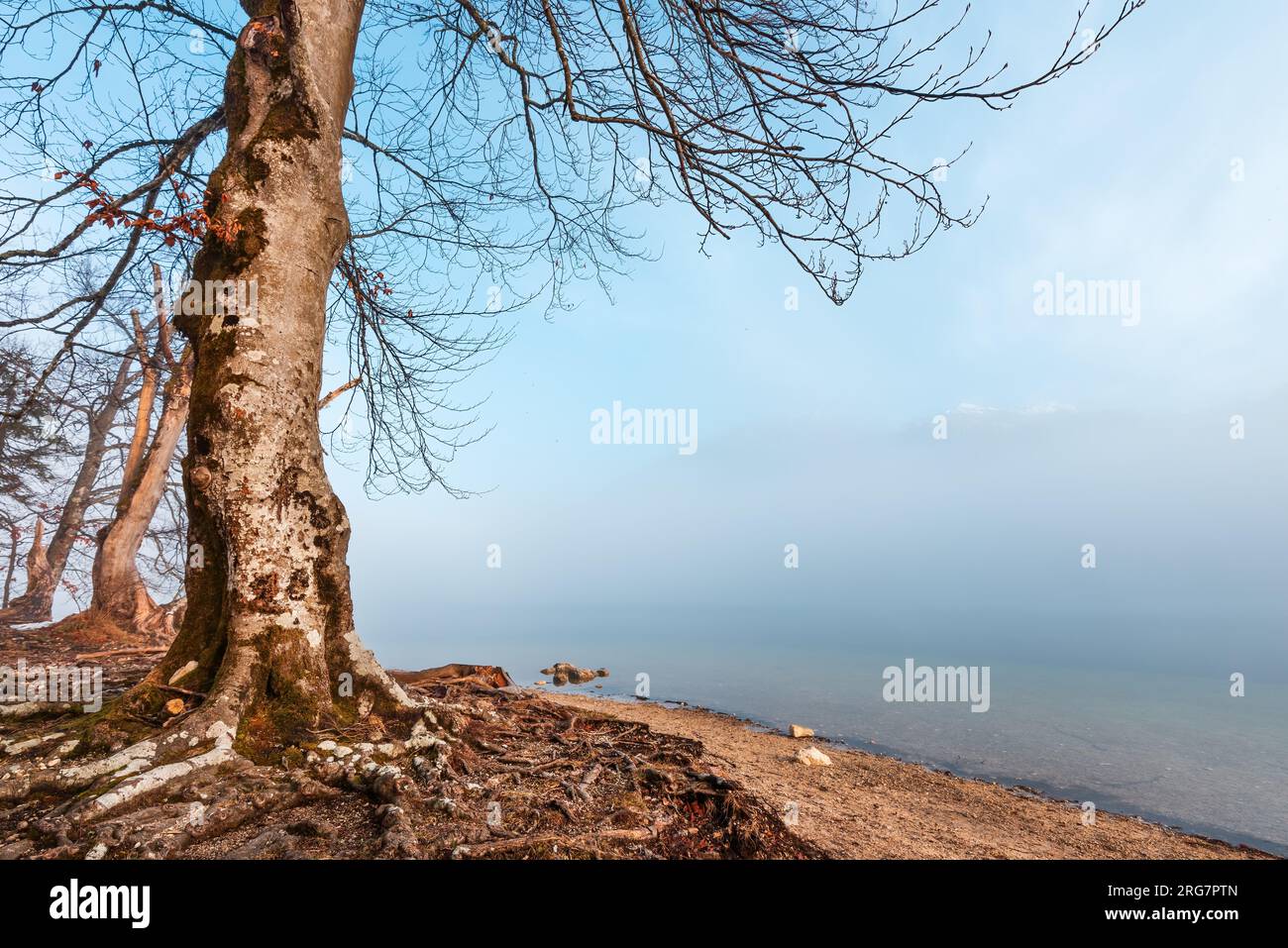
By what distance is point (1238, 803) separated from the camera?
799cm

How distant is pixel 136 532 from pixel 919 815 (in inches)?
481

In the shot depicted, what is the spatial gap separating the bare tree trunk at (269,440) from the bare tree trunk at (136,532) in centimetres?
791

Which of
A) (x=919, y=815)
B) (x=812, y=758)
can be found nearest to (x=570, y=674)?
(x=812, y=758)

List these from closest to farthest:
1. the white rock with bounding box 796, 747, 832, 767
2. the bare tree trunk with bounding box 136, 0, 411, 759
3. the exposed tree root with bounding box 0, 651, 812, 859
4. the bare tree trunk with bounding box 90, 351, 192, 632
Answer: the exposed tree root with bounding box 0, 651, 812, 859 → the bare tree trunk with bounding box 136, 0, 411, 759 → the white rock with bounding box 796, 747, 832, 767 → the bare tree trunk with bounding box 90, 351, 192, 632

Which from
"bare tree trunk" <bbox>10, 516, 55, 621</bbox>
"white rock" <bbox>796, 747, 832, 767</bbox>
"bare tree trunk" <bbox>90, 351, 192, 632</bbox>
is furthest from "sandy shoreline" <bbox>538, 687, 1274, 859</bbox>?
"bare tree trunk" <bbox>10, 516, 55, 621</bbox>

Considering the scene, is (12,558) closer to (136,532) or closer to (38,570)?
(38,570)

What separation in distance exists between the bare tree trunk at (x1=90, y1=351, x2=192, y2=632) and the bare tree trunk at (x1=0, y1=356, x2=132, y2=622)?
4.03m

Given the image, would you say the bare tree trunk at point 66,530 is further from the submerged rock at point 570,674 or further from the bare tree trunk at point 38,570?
the submerged rock at point 570,674

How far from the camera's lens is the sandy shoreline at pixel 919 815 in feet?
14.2

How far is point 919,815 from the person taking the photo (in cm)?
543

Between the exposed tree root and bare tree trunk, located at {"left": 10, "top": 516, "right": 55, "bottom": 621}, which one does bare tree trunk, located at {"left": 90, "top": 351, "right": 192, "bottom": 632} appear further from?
the exposed tree root

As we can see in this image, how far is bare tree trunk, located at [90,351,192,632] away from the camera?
9898 millimetres

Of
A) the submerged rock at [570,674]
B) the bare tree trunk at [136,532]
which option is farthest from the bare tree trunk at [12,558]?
the submerged rock at [570,674]
